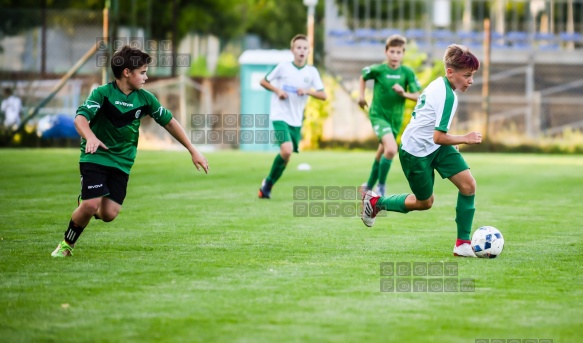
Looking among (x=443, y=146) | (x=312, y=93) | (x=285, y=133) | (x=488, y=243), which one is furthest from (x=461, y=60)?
(x=285, y=133)

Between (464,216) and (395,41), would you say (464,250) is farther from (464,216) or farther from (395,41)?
(395,41)

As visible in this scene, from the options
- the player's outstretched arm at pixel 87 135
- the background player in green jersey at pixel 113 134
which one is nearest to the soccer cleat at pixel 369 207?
the background player in green jersey at pixel 113 134

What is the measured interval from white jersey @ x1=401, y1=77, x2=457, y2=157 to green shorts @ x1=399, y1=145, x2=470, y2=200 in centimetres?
5

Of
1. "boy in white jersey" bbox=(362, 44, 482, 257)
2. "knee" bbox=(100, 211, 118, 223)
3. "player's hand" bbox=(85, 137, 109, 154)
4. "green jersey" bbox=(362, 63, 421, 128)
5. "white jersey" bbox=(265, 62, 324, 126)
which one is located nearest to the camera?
"player's hand" bbox=(85, 137, 109, 154)

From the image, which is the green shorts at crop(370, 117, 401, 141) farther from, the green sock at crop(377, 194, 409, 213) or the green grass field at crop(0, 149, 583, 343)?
the green sock at crop(377, 194, 409, 213)

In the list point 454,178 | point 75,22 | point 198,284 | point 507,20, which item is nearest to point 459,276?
point 454,178

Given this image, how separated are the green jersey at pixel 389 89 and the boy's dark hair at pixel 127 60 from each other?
5881 mm

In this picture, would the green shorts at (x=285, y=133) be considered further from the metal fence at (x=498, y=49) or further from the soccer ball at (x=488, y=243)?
the metal fence at (x=498, y=49)

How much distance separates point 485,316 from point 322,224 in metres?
4.60

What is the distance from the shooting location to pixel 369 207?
28.9ft

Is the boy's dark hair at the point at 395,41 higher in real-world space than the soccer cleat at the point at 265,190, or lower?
higher

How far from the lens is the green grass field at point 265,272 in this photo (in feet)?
16.8

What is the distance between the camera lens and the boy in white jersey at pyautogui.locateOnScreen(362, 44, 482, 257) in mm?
7574
